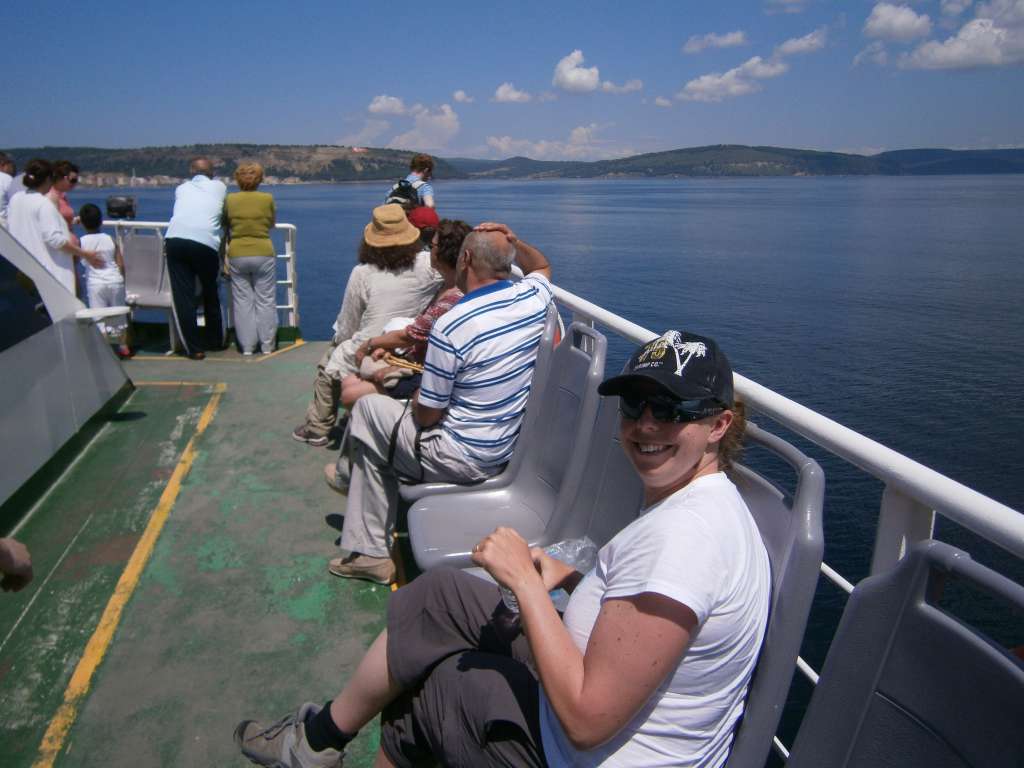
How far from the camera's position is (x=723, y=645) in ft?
4.03

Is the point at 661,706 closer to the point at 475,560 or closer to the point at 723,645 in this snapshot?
the point at 723,645

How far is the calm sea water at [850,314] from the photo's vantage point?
9.52 meters

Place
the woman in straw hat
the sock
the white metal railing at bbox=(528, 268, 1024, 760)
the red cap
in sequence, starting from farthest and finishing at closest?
the red cap → the woman in straw hat → the sock → the white metal railing at bbox=(528, 268, 1024, 760)

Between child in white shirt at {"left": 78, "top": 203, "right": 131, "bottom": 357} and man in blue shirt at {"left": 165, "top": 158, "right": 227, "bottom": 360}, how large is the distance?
54cm

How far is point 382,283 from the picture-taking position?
3.95m

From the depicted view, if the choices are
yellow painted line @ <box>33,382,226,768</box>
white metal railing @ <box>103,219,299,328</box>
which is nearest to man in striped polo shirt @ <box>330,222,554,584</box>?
yellow painted line @ <box>33,382,226,768</box>

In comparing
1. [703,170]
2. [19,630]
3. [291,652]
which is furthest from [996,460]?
[703,170]

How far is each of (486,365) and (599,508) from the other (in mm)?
687

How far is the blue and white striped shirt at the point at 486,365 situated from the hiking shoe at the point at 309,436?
5.63 feet

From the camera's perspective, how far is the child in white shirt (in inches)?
247

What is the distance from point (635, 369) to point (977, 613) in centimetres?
638

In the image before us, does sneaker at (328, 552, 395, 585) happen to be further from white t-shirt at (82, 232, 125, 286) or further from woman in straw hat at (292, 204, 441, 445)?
white t-shirt at (82, 232, 125, 286)

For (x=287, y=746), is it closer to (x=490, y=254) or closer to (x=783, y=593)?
(x=783, y=593)

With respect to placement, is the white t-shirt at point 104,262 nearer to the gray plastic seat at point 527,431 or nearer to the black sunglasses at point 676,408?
the gray plastic seat at point 527,431
